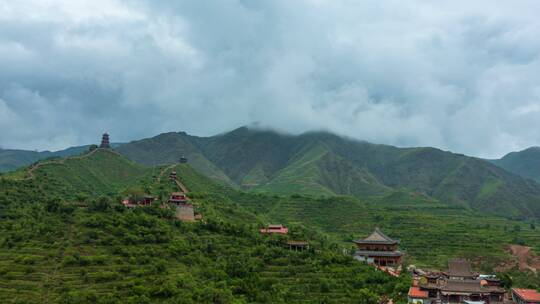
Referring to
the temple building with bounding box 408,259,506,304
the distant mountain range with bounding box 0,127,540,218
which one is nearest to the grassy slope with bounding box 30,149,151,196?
the distant mountain range with bounding box 0,127,540,218

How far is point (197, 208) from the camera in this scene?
64.8 m

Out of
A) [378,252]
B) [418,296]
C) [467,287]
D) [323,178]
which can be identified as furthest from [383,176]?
[418,296]

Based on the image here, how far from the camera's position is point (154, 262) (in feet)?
149

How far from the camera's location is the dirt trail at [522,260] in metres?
67.9

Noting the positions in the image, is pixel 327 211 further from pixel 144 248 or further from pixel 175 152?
pixel 175 152

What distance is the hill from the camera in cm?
4044

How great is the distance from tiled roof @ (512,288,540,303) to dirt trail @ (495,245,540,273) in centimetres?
2317

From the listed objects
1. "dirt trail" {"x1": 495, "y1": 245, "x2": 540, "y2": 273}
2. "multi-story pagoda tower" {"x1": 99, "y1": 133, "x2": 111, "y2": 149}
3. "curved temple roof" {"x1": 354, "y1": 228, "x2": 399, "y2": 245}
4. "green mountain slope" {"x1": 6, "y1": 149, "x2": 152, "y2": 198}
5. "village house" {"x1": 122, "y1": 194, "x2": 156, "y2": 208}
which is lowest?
"dirt trail" {"x1": 495, "y1": 245, "x2": 540, "y2": 273}

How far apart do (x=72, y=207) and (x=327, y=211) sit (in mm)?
55869

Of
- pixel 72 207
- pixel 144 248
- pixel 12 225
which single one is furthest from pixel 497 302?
pixel 12 225

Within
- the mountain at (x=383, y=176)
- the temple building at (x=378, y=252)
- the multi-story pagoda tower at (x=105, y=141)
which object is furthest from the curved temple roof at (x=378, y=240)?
the multi-story pagoda tower at (x=105, y=141)

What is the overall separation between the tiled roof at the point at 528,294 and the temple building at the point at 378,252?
16.1 meters

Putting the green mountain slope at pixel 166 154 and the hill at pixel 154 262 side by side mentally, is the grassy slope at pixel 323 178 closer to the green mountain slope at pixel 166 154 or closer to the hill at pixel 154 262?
the green mountain slope at pixel 166 154

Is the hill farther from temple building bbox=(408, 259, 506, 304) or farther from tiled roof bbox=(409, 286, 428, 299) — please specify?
temple building bbox=(408, 259, 506, 304)
